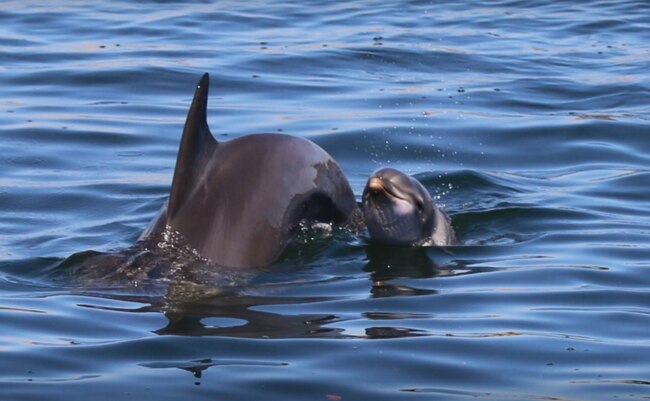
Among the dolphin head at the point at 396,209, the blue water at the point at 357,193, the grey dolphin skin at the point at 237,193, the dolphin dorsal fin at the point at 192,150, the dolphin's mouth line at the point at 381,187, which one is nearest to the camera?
the blue water at the point at 357,193

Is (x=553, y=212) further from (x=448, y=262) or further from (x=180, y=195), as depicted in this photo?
(x=180, y=195)

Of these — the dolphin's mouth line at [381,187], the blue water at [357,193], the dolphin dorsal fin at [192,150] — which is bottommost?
the blue water at [357,193]

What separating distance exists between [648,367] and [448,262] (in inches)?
94.4

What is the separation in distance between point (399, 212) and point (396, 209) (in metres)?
0.04

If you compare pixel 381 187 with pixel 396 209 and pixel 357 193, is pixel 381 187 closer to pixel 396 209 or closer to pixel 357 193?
pixel 396 209

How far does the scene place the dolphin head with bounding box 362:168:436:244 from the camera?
9148 millimetres

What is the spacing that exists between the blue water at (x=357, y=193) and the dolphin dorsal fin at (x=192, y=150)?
0.49 meters

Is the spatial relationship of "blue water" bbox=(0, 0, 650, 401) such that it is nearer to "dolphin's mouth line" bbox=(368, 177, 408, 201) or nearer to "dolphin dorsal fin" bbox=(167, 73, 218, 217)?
"dolphin's mouth line" bbox=(368, 177, 408, 201)

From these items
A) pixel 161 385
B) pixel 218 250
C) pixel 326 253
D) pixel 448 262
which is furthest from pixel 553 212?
pixel 161 385

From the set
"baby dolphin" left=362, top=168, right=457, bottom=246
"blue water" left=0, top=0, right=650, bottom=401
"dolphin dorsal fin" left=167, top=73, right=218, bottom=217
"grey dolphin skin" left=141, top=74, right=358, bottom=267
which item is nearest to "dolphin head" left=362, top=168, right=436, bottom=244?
"baby dolphin" left=362, top=168, right=457, bottom=246

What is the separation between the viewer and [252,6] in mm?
23047

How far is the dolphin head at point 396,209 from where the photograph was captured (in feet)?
30.0

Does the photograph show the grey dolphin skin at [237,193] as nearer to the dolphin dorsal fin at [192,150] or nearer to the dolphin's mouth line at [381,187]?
the dolphin dorsal fin at [192,150]

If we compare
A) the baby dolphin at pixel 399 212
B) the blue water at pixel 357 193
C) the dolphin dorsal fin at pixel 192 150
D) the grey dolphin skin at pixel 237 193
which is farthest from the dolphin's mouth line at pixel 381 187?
the dolphin dorsal fin at pixel 192 150
